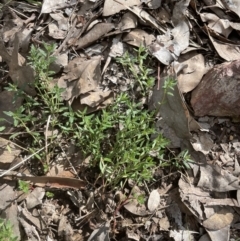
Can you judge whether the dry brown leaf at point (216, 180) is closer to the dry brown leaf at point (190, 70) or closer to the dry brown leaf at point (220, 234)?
the dry brown leaf at point (220, 234)

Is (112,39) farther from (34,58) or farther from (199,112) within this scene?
(199,112)

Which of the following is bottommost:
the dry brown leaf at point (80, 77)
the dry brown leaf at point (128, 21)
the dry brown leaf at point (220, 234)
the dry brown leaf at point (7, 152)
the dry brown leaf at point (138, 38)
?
the dry brown leaf at point (220, 234)

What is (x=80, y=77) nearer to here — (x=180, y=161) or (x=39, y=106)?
(x=39, y=106)

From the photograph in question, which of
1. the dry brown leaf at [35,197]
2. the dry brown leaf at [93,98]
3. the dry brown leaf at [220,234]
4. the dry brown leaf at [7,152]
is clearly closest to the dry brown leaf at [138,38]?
the dry brown leaf at [93,98]

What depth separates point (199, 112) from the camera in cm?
275

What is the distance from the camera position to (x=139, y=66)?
2.78 metres

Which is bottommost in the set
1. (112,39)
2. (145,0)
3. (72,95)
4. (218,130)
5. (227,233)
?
(227,233)

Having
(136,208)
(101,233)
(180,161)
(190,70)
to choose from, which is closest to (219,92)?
(190,70)

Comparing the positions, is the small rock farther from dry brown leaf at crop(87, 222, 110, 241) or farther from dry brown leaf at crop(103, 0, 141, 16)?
dry brown leaf at crop(87, 222, 110, 241)

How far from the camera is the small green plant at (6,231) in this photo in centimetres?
241

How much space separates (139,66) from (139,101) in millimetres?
220

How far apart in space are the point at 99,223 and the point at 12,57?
1.17 metres

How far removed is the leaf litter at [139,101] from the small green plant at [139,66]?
0.05m

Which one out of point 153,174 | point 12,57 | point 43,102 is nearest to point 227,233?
point 153,174
